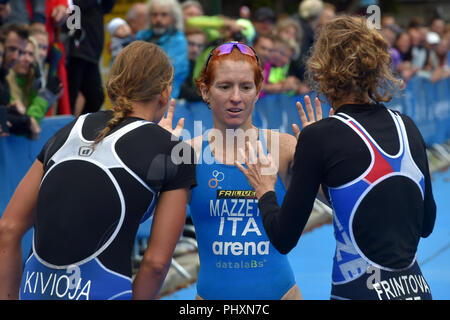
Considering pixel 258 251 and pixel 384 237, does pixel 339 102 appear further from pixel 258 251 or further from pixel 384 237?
pixel 258 251

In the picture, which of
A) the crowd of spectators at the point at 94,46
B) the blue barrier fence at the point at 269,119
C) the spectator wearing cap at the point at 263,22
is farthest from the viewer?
the spectator wearing cap at the point at 263,22

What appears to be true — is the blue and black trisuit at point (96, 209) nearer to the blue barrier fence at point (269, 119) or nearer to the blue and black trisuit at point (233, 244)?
the blue and black trisuit at point (233, 244)

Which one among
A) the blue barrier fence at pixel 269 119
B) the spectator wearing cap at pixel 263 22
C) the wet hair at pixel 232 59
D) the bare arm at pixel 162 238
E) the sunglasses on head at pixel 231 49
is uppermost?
the sunglasses on head at pixel 231 49

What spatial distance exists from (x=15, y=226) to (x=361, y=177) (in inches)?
55.4

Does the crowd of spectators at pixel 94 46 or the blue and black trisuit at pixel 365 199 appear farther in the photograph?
the crowd of spectators at pixel 94 46

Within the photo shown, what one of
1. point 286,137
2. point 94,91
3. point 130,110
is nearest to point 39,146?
point 94,91

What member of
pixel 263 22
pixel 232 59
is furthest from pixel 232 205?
pixel 263 22

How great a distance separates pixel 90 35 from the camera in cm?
764

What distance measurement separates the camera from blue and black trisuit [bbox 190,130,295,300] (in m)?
3.56

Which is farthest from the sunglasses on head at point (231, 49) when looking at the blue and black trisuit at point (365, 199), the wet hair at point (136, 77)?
the blue and black trisuit at point (365, 199)

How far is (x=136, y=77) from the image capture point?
9.89 feet

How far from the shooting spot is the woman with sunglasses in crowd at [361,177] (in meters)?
2.76

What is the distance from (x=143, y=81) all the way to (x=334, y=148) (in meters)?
0.84

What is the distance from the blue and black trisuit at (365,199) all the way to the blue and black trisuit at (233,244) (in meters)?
0.72
